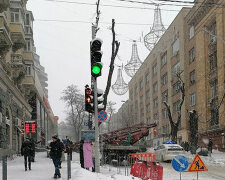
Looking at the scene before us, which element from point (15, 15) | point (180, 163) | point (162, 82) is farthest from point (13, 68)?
point (162, 82)

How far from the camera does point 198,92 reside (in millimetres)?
46531

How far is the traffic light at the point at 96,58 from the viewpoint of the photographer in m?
12.4

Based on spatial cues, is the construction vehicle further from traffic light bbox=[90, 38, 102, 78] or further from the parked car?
traffic light bbox=[90, 38, 102, 78]

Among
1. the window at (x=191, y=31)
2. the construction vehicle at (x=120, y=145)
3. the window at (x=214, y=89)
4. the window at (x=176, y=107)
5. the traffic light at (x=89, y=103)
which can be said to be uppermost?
the window at (x=191, y=31)

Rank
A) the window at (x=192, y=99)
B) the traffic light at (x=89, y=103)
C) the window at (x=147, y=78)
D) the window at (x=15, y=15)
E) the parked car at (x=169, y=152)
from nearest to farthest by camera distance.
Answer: the traffic light at (x=89, y=103) < the parked car at (x=169, y=152) < the window at (x=15, y=15) < the window at (x=192, y=99) < the window at (x=147, y=78)

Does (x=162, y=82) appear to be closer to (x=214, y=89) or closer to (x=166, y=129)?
(x=166, y=129)

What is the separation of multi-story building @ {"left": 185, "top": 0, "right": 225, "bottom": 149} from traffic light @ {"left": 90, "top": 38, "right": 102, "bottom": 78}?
84.4 feet

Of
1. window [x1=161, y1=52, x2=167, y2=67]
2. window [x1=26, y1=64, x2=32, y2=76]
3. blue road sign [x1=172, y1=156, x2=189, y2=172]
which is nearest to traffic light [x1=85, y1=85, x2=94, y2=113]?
blue road sign [x1=172, y1=156, x2=189, y2=172]

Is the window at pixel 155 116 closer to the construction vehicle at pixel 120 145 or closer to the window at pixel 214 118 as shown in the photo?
the window at pixel 214 118

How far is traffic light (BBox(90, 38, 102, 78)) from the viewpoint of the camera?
12.4 metres

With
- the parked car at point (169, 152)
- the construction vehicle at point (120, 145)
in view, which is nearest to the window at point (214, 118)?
the parked car at point (169, 152)

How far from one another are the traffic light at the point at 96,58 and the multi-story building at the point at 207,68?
25.7 metres

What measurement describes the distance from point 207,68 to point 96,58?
3329cm

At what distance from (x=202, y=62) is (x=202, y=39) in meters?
2.70
